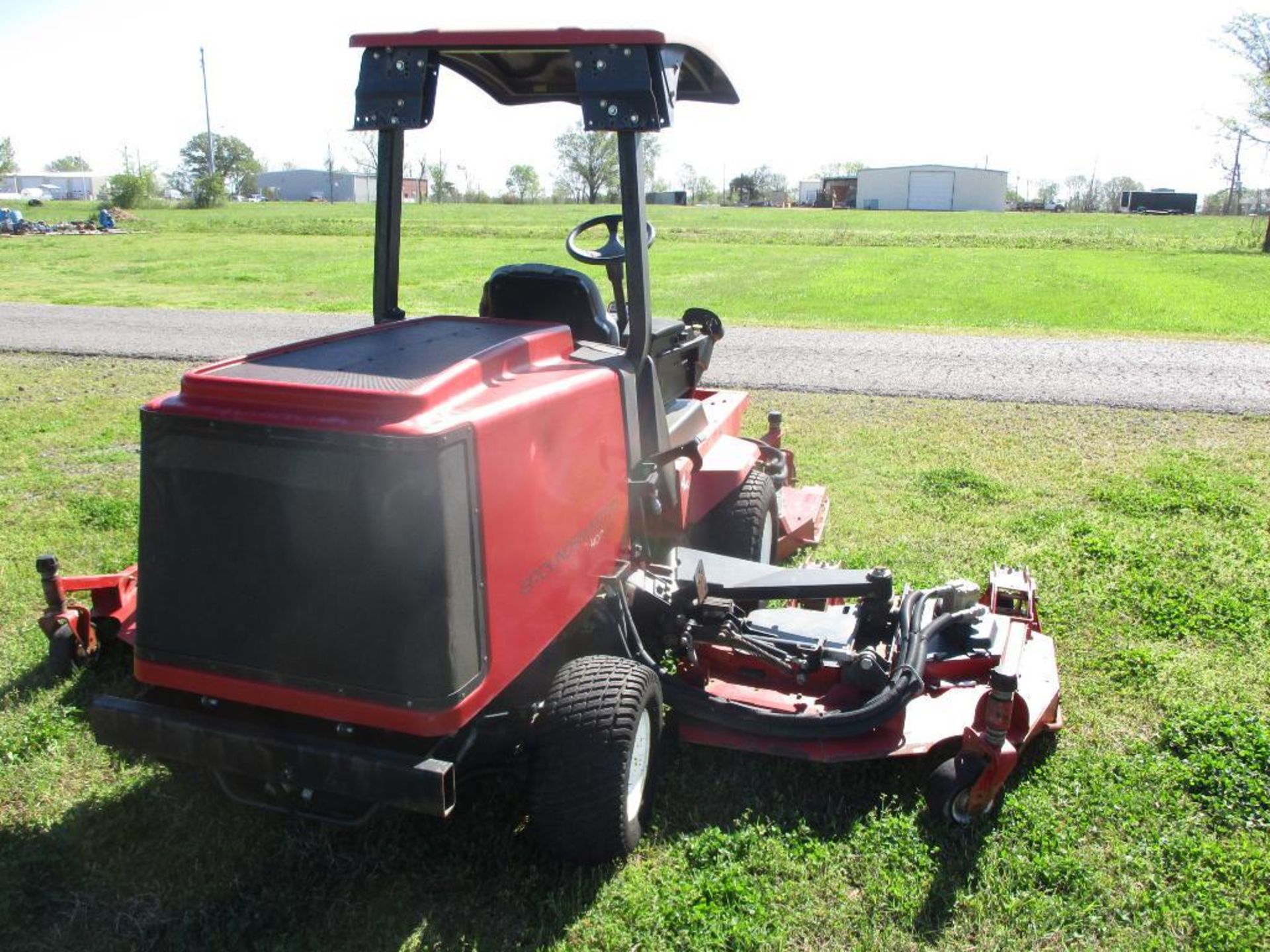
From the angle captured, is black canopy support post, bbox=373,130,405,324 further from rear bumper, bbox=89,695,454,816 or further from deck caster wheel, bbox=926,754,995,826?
deck caster wheel, bbox=926,754,995,826

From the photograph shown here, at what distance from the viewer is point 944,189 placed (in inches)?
3177

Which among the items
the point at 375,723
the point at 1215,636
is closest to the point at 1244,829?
the point at 1215,636

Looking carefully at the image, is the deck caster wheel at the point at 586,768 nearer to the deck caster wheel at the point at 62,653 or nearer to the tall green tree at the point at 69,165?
the deck caster wheel at the point at 62,653

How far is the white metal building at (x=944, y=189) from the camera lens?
8044 cm

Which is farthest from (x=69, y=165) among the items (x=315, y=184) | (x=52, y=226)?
(x=52, y=226)

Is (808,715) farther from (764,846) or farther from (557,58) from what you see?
(557,58)

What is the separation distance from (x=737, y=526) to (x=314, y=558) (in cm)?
257

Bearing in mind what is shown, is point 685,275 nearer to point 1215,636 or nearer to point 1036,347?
point 1036,347

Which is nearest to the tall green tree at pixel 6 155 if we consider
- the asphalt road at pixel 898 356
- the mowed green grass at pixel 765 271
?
the mowed green grass at pixel 765 271

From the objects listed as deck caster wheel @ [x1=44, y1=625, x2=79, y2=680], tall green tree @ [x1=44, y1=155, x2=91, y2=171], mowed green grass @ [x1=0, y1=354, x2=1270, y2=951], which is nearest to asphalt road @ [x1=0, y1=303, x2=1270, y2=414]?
mowed green grass @ [x1=0, y1=354, x2=1270, y2=951]

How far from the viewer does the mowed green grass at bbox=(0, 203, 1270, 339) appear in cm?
1608

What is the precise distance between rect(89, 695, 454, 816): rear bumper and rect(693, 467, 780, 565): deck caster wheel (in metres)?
2.41

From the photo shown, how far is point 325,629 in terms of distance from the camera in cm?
276

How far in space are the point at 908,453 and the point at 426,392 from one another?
5600 millimetres
